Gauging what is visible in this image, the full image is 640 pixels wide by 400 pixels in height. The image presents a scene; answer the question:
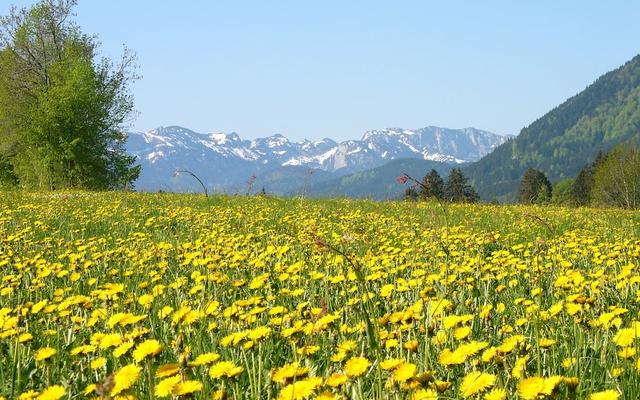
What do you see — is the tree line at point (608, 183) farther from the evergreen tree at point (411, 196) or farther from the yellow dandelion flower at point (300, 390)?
the yellow dandelion flower at point (300, 390)

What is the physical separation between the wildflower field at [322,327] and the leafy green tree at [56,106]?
96.9 feet

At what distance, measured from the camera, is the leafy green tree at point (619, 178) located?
2074 inches

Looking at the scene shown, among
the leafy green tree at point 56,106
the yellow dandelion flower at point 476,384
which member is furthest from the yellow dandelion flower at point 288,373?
the leafy green tree at point 56,106

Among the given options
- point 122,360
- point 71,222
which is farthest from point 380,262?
point 71,222

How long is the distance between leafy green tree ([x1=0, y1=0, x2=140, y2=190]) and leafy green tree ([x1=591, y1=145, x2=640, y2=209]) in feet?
128

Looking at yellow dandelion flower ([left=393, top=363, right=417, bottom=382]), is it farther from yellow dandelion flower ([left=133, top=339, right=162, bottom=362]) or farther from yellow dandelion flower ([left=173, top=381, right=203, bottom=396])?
yellow dandelion flower ([left=133, top=339, right=162, bottom=362])

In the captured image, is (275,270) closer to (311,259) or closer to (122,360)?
(311,259)

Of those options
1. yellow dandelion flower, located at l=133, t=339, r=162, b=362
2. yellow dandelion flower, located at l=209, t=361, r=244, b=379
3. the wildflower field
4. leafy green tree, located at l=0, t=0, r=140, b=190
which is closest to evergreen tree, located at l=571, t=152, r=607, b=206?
leafy green tree, located at l=0, t=0, r=140, b=190

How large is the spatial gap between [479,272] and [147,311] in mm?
2532

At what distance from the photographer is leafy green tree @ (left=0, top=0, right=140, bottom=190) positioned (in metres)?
33.1

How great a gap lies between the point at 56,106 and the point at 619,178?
54160 millimetres

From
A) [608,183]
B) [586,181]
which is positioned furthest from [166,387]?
[586,181]

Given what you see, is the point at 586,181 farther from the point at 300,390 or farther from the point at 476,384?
the point at 300,390

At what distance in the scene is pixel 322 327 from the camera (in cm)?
251
